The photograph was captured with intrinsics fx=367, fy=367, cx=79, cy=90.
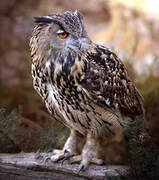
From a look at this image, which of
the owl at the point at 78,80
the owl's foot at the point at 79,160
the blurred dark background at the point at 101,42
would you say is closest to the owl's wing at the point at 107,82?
the owl at the point at 78,80

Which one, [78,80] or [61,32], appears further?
[78,80]

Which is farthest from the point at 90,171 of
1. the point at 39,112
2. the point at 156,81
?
the point at 156,81

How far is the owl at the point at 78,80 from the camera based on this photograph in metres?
2.59

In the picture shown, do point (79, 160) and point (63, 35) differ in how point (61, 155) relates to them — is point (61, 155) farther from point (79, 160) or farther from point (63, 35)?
point (63, 35)

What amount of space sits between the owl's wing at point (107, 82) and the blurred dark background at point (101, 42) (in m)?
1.67

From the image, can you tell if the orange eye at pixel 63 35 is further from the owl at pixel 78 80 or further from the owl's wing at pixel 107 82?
the owl's wing at pixel 107 82

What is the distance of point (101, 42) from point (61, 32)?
4.43 meters

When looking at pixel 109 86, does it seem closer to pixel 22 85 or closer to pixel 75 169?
pixel 75 169

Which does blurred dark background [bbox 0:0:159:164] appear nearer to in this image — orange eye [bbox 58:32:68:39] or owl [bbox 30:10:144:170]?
owl [bbox 30:10:144:170]

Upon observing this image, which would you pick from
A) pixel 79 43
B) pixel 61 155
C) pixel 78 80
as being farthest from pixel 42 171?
pixel 79 43

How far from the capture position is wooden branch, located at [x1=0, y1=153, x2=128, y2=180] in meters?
2.84

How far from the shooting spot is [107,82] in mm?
2826

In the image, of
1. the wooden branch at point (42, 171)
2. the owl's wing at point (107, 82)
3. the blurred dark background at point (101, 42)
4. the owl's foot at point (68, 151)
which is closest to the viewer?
the owl's wing at point (107, 82)

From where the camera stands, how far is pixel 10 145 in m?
3.18
